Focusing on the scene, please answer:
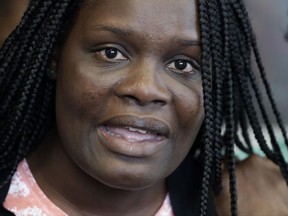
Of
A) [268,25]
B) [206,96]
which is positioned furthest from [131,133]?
[268,25]

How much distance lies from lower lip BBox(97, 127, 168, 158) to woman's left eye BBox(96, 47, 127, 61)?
18 cm

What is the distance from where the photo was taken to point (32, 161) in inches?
70.9

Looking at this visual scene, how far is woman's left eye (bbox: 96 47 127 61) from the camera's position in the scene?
1.55 meters

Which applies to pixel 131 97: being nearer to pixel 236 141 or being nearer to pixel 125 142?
pixel 125 142

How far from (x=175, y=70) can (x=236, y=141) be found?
57 cm

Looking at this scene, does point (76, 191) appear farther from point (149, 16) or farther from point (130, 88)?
point (149, 16)

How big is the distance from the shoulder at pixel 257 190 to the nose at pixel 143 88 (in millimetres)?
492

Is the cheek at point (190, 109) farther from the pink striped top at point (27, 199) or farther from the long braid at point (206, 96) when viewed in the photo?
the pink striped top at point (27, 199)

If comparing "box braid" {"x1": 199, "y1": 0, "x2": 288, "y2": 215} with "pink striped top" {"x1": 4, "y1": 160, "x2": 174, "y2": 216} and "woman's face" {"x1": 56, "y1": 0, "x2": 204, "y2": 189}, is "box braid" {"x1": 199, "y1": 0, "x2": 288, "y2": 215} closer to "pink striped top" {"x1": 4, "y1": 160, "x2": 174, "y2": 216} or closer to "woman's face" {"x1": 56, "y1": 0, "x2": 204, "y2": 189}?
"woman's face" {"x1": 56, "y1": 0, "x2": 204, "y2": 189}

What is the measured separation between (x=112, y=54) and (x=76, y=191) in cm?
42

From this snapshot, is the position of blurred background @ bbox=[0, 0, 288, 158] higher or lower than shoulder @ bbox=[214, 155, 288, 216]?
higher

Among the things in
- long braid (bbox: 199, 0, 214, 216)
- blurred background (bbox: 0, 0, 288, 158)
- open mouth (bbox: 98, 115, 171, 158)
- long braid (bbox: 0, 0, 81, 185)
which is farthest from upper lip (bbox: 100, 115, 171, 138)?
blurred background (bbox: 0, 0, 288, 158)

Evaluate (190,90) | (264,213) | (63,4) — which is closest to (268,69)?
(264,213)

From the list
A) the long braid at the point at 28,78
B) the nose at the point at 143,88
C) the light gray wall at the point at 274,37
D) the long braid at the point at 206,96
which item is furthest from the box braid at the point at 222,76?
the light gray wall at the point at 274,37
